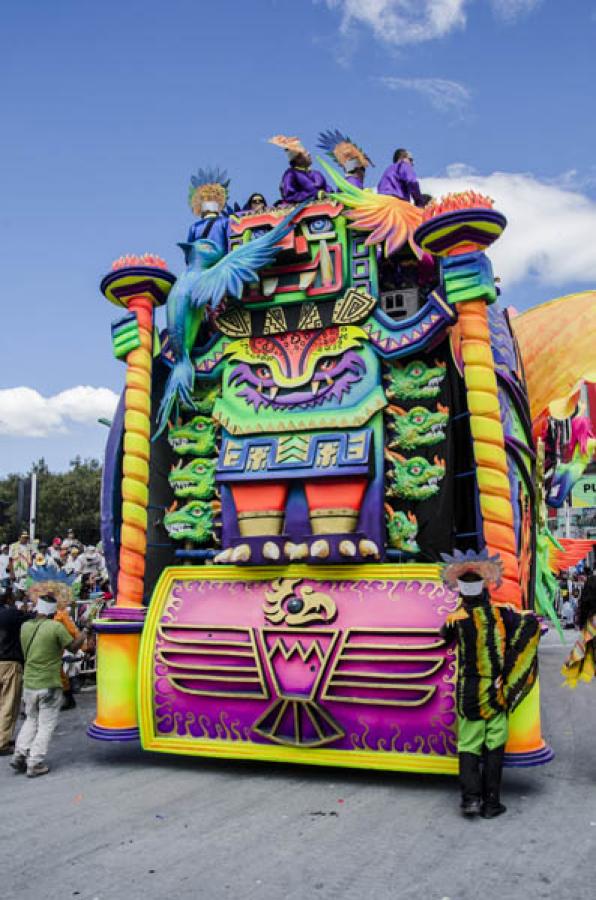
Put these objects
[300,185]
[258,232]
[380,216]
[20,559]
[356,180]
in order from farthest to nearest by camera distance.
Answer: [20,559], [356,180], [300,185], [258,232], [380,216]

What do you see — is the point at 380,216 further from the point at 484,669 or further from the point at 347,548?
the point at 484,669

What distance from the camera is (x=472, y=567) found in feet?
16.6

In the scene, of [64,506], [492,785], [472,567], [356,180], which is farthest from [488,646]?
[64,506]

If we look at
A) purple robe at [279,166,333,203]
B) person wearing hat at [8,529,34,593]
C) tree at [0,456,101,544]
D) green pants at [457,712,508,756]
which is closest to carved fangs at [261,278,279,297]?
purple robe at [279,166,333,203]

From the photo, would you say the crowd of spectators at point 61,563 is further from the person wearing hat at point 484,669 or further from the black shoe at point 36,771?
the person wearing hat at point 484,669

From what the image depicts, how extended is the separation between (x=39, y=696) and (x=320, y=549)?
237 cm

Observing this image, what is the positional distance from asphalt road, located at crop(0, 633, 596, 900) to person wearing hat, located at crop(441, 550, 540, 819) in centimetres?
25

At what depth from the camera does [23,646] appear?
242 inches

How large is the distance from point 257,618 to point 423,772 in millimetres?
1570

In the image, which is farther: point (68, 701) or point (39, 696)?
point (68, 701)

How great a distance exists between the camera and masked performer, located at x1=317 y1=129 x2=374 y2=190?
7.49m

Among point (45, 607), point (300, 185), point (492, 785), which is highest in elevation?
point (300, 185)

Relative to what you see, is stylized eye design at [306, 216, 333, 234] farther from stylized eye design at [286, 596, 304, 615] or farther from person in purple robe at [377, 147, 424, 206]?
stylized eye design at [286, 596, 304, 615]

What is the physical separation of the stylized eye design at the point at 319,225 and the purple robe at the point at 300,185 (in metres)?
0.32
